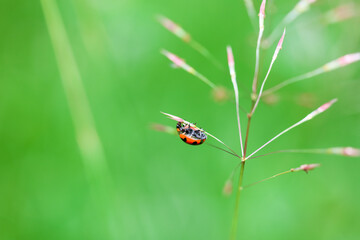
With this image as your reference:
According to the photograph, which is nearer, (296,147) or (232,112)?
(296,147)

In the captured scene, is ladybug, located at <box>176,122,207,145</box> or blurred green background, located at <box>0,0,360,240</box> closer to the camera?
ladybug, located at <box>176,122,207,145</box>

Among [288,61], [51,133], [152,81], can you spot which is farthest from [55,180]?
[288,61]

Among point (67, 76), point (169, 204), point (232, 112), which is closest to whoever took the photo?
point (67, 76)

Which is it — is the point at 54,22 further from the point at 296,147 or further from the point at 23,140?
the point at 296,147

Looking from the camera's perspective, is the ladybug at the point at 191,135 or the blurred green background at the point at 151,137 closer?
the ladybug at the point at 191,135
